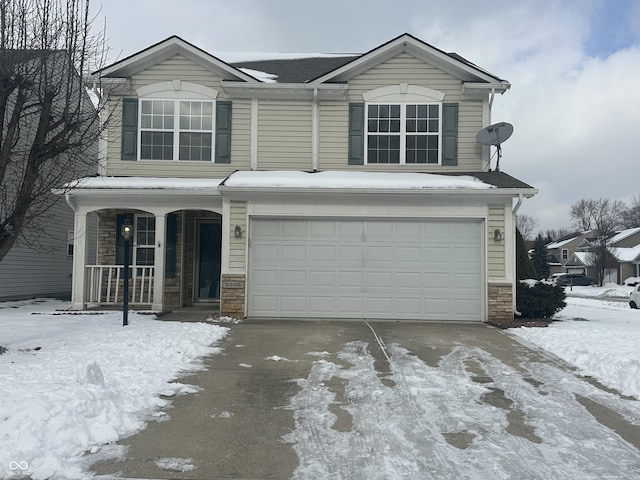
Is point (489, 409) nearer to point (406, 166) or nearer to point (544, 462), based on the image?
point (544, 462)

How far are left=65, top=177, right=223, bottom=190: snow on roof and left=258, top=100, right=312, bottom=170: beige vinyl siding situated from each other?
4.70 ft

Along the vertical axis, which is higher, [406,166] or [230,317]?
[406,166]

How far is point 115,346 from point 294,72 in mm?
9295

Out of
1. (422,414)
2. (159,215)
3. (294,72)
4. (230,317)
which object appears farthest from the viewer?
(294,72)

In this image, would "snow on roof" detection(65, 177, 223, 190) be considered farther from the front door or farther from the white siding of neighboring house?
the white siding of neighboring house

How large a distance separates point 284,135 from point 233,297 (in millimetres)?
4286

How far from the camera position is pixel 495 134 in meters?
11.6

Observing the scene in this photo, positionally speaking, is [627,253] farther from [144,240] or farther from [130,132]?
[130,132]

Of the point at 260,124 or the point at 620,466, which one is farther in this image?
the point at 260,124

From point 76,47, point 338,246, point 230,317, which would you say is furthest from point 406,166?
point 76,47

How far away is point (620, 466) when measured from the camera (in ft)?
12.4

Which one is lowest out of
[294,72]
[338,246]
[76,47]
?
[338,246]

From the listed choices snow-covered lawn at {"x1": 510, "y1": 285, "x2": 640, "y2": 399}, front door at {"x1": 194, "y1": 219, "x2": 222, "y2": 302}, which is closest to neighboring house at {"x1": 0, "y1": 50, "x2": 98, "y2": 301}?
front door at {"x1": 194, "y1": 219, "x2": 222, "y2": 302}

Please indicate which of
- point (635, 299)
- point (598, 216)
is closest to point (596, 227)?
point (598, 216)
